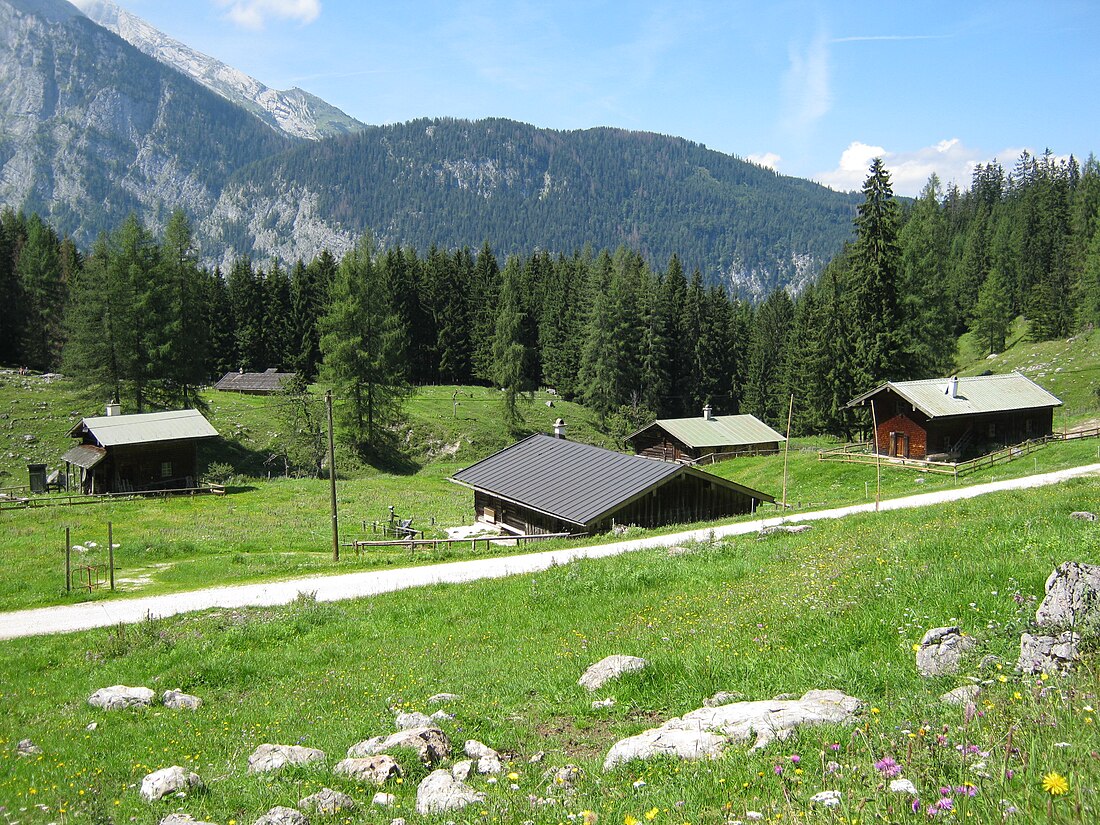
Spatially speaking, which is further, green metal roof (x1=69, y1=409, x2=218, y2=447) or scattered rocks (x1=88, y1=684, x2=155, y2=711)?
green metal roof (x1=69, y1=409, x2=218, y2=447)

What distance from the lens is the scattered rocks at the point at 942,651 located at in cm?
757

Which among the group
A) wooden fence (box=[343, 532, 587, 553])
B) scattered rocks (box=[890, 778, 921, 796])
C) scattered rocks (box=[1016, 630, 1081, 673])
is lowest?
wooden fence (box=[343, 532, 587, 553])

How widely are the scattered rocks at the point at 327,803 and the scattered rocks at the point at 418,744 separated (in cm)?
111

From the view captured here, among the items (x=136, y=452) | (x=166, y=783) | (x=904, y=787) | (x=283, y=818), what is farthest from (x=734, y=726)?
(x=136, y=452)

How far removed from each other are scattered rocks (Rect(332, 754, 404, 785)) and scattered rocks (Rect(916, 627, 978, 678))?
A: 5.64 metres

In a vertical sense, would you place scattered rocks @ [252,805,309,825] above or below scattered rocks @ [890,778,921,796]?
below

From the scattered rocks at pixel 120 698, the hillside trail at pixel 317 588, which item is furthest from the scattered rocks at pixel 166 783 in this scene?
the hillside trail at pixel 317 588

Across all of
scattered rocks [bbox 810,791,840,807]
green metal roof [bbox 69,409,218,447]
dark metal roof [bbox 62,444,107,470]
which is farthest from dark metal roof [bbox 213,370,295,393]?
scattered rocks [bbox 810,791,840,807]

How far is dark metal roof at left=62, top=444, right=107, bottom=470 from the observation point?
51812mm

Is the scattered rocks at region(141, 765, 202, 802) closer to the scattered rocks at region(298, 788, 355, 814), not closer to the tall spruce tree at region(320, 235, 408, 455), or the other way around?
the scattered rocks at region(298, 788, 355, 814)

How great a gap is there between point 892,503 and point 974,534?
18.8 m

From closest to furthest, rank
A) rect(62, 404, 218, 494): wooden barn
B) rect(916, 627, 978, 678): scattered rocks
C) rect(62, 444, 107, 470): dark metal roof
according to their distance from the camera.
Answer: rect(916, 627, 978, 678): scattered rocks < rect(62, 444, 107, 470): dark metal roof < rect(62, 404, 218, 494): wooden barn

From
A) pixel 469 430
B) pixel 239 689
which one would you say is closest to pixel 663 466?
pixel 239 689

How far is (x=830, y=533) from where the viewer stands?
19.9 metres
